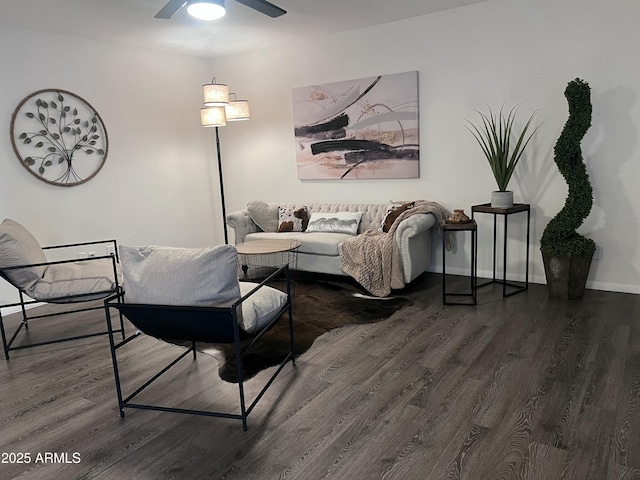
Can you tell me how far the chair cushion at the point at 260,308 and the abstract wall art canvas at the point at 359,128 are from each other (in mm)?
2746

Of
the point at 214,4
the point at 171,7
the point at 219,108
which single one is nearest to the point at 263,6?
the point at 214,4

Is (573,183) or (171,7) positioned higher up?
(171,7)

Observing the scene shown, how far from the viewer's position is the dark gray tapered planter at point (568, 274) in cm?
396

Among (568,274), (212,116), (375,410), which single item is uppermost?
(212,116)

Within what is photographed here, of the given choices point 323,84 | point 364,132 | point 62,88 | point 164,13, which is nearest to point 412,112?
point 364,132

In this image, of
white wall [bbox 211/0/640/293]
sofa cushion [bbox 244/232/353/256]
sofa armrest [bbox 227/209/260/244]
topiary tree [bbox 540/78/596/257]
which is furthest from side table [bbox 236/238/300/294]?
topiary tree [bbox 540/78/596/257]

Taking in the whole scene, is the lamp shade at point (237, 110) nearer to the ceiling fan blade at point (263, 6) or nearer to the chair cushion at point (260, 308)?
the ceiling fan blade at point (263, 6)

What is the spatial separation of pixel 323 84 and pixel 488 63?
187cm

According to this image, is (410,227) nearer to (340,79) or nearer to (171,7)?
(340,79)

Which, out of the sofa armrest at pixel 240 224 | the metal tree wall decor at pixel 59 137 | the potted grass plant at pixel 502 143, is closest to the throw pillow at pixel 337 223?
the sofa armrest at pixel 240 224

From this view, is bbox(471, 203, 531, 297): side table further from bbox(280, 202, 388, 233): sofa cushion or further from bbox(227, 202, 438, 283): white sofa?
bbox(280, 202, 388, 233): sofa cushion

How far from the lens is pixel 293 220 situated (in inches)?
216

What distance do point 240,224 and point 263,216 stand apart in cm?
28

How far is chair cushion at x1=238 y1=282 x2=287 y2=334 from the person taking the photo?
2.58 metres
